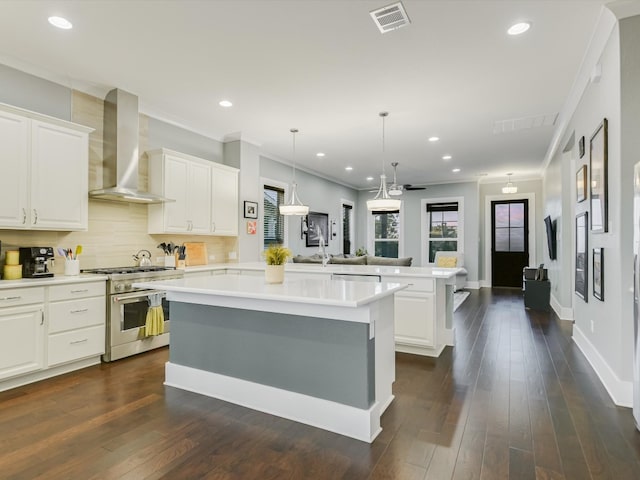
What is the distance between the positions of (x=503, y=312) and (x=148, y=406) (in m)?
5.55

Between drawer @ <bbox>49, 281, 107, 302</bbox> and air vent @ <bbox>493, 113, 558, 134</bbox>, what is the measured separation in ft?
17.2

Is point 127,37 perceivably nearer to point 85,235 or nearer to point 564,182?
point 85,235

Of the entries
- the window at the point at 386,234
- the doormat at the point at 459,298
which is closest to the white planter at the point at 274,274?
the doormat at the point at 459,298

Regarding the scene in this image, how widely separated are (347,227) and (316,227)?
2.16m

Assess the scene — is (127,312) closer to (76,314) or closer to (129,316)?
(129,316)

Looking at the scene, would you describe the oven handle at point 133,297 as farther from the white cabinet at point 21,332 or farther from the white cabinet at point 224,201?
the white cabinet at point 224,201

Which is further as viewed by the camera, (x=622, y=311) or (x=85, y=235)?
(x=85, y=235)

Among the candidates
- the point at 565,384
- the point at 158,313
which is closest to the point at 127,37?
the point at 158,313

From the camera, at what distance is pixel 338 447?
7.02 feet

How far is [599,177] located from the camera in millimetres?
3189

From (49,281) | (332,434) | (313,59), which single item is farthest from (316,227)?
(332,434)

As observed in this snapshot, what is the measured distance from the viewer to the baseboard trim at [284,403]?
226 centimetres

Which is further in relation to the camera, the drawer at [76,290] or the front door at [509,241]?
the front door at [509,241]

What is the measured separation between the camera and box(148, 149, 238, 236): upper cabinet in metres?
4.60
